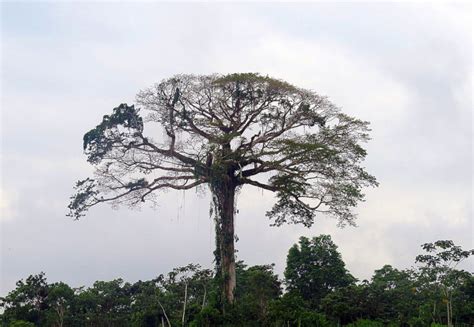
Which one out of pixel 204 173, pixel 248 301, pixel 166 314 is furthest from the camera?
pixel 166 314

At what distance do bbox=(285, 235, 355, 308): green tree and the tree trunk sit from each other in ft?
30.6

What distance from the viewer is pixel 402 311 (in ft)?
72.4

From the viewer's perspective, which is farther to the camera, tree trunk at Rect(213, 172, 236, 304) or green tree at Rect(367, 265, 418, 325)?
green tree at Rect(367, 265, 418, 325)

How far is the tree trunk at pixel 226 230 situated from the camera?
64.8 feet

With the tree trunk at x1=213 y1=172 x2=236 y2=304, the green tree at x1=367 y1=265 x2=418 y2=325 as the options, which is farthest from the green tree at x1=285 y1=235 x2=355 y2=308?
the tree trunk at x1=213 y1=172 x2=236 y2=304

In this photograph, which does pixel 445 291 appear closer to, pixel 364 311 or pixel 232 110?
pixel 364 311

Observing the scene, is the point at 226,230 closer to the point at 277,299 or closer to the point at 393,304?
the point at 277,299

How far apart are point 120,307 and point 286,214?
11.5m

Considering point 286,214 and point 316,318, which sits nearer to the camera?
point 316,318

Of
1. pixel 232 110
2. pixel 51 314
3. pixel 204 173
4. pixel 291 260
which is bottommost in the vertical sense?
pixel 51 314

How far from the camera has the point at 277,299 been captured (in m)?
21.4

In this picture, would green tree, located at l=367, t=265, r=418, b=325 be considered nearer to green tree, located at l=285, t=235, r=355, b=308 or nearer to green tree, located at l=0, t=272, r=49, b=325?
green tree, located at l=285, t=235, r=355, b=308

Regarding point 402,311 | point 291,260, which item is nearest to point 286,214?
point 402,311

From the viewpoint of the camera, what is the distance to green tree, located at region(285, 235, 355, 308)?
2928cm
